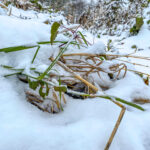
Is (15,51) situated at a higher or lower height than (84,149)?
higher

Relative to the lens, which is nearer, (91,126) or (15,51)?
(91,126)

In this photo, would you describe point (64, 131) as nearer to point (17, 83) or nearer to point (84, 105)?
point (84, 105)

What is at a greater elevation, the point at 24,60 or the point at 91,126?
the point at 24,60

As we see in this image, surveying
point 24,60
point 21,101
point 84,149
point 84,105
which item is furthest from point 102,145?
point 24,60

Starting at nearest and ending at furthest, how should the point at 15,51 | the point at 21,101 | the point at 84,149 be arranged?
the point at 84,149, the point at 21,101, the point at 15,51

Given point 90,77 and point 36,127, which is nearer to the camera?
point 36,127

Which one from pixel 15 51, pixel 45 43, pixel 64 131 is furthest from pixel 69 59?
pixel 64 131

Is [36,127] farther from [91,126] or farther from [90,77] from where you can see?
[90,77]

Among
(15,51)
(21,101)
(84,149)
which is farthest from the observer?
(15,51)
